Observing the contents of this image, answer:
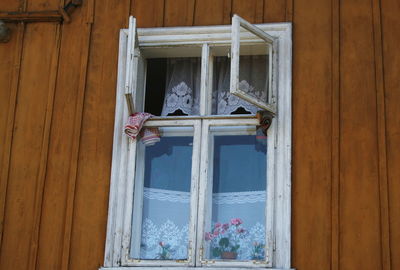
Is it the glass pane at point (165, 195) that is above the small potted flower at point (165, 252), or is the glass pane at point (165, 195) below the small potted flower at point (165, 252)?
above

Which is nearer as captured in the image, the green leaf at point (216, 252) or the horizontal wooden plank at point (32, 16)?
the green leaf at point (216, 252)

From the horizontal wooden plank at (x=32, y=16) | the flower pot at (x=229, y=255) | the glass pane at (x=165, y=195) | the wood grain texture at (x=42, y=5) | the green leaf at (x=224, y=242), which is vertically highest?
the wood grain texture at (x=42, y=5)

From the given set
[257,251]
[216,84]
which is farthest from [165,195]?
[216,84]

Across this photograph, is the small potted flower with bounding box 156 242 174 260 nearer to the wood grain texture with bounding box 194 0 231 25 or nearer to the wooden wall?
the wooden wall

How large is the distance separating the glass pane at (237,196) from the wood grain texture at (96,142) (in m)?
0.69

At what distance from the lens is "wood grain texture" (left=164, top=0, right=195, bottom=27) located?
6.29 meters
